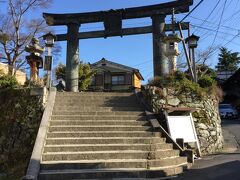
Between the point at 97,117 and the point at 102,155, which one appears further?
the point at 97,117

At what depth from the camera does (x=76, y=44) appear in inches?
696

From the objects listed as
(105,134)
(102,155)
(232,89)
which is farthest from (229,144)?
(232,89)

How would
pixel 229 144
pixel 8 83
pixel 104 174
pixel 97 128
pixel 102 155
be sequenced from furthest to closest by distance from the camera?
pixel 229 144 < pixel 8 83 < pixel 97 128 < pixel 102 155 < pixel 104 174

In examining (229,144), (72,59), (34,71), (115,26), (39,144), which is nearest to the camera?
(39,144)

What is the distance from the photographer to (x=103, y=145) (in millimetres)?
9031

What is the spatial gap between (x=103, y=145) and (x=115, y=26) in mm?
9952

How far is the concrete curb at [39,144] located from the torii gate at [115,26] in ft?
18.2

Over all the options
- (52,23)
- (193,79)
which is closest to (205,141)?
(193,79)

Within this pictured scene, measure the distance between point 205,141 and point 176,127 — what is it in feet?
6.23

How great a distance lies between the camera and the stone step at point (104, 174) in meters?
7.52

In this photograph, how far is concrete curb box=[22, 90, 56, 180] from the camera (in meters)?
7.32

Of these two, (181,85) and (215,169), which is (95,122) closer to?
(181,85)

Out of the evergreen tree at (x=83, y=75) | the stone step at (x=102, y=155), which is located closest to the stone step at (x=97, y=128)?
the stone step at (x=102, y=155)

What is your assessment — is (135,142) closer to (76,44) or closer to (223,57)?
(76,44)
